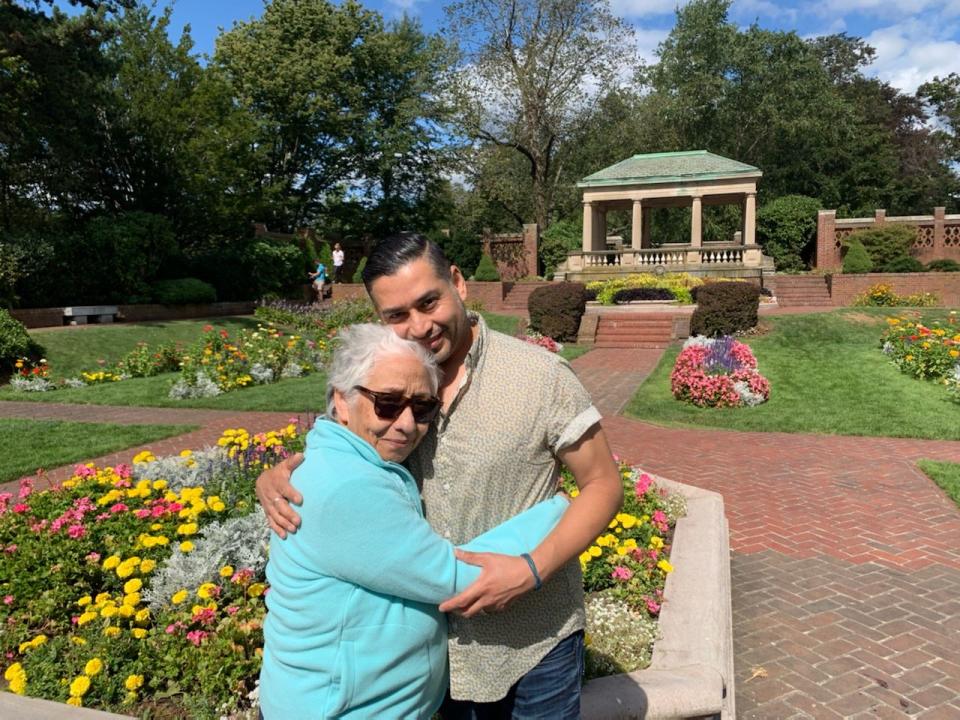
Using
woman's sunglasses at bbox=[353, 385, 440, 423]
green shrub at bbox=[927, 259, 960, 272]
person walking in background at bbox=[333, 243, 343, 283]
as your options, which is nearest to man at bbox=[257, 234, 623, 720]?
woman's sunglasses at bbox=[353, 385, 440, 423]

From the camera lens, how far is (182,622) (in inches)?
118

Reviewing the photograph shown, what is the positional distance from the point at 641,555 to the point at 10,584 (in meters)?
3.34

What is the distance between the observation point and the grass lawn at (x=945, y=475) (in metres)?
6.07

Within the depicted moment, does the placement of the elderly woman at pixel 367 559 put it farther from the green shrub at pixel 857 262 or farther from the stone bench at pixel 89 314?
the green shrub at pixel 857 262

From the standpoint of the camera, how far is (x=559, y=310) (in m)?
17.6

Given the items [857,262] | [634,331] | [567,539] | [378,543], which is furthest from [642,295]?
[378,543]

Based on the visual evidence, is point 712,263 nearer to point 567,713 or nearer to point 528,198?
point 528,198

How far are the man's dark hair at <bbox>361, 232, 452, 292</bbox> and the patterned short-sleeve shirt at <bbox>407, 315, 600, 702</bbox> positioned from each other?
213mm

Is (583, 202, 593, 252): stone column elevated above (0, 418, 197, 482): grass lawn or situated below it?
above

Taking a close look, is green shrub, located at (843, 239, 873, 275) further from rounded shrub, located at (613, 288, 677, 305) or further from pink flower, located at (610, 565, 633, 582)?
pink flower, located at (610, 565, 633, 582)

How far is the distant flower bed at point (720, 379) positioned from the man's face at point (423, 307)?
913cm

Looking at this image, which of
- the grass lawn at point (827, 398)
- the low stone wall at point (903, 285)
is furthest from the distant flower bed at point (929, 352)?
the low stone wall at point (903, 285)

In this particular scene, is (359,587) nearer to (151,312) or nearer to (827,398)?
(827,398)

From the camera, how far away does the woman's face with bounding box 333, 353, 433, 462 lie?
1514 millimetres
